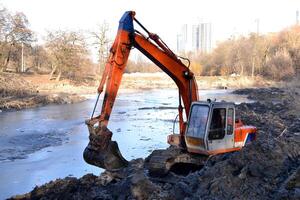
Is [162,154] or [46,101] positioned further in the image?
[46,101]

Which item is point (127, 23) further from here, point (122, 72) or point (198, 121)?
point (198, 121)

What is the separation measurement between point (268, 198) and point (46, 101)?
33788 millimetres

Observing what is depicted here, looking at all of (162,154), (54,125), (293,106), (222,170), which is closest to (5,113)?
(54,125)

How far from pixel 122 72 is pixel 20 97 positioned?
1177 inches

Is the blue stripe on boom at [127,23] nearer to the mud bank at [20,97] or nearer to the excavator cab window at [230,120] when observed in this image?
the excavator cab window at [230,120]

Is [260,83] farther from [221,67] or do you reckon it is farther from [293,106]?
[293,106]

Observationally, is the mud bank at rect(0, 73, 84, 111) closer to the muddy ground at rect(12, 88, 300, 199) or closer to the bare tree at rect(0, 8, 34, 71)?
the bare tree at rect(0, 8, 34, 71)

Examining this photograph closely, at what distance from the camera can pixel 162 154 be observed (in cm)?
1095

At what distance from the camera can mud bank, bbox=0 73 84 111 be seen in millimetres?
34562

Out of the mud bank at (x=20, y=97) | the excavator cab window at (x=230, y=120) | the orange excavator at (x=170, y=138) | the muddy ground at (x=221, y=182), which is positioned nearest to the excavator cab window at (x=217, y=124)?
the orange excavator at (x=170, y=138)

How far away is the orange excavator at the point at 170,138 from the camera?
414 inches

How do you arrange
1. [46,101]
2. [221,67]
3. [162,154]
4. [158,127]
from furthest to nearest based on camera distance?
1. [221,67]
2. [46,101]
3. [158,127]
4. [162,154]

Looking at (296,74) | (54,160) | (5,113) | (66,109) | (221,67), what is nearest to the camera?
(54,160)

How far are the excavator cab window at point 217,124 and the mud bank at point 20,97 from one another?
25.2 meters
